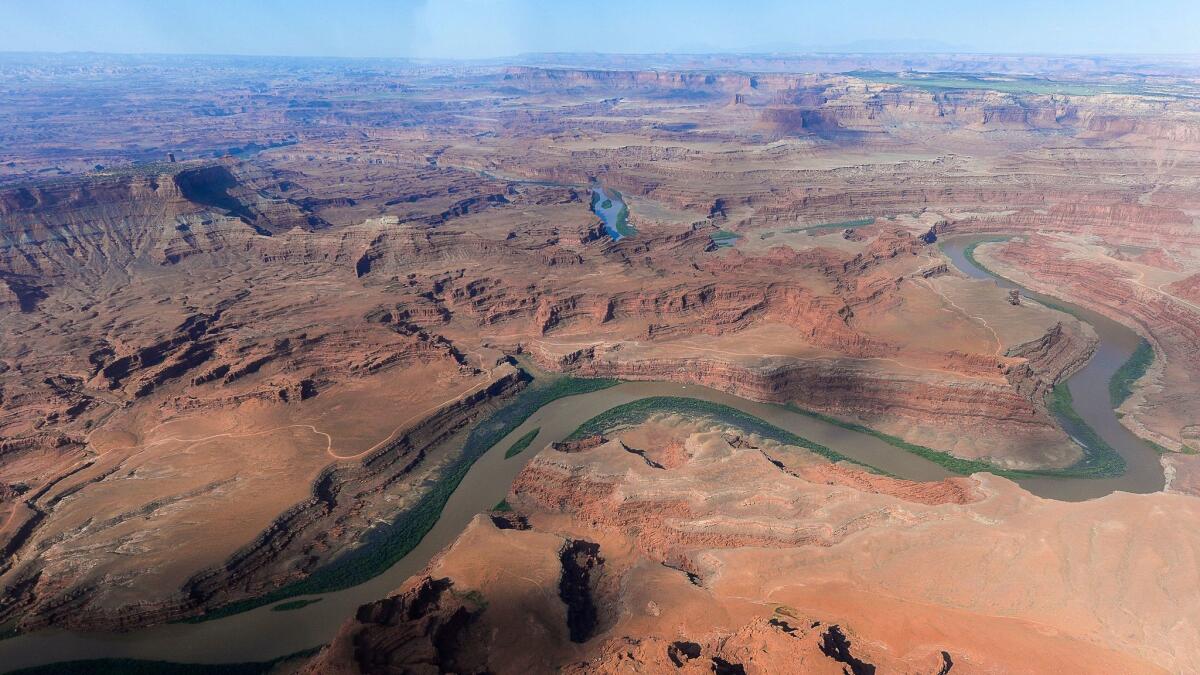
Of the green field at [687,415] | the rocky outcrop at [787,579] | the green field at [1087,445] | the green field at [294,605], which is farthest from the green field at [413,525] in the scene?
the green field at [1087,445]

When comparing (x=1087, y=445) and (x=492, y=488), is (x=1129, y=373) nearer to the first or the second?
(x=1087, y=445)

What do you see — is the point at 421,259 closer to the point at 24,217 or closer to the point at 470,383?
the point at 470,383

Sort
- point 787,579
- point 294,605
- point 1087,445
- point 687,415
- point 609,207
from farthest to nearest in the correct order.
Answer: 1. point 609,207
2. point 687,415
3. point 1087,445
4. point 294,605
5. point 787,579

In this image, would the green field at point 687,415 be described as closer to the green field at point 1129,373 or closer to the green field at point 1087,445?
the green field at point 1087,445

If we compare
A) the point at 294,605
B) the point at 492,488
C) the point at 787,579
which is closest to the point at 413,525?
the point at 492,488

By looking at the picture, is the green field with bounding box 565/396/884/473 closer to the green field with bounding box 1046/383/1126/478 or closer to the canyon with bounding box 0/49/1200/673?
the canyon with bounding box 0/49/1200/673

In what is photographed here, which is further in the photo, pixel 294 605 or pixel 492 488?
pixel 492 488

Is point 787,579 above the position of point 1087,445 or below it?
above
